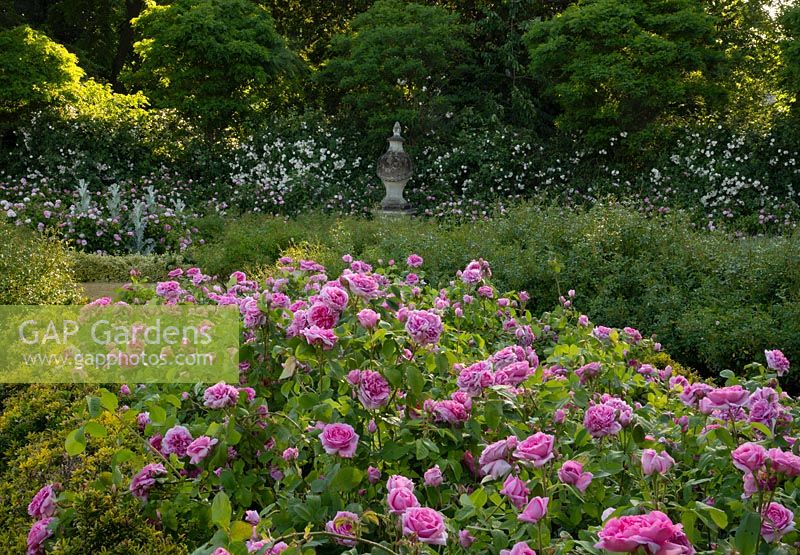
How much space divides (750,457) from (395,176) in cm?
998

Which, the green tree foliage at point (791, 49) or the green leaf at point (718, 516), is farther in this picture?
the green tree foliage at point (791, 49)

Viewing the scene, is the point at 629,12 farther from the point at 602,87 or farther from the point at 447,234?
the point at 447,234

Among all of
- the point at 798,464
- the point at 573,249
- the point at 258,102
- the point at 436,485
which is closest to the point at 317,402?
the point at 436,485

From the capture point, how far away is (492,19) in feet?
45.4

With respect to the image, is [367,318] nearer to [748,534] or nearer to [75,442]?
[75,442]

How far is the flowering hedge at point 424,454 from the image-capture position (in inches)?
60.6

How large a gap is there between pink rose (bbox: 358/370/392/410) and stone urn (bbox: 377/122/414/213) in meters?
9.32

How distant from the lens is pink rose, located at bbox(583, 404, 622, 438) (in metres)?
1.80

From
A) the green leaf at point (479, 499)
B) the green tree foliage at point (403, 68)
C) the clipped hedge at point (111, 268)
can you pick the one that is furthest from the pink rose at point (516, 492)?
the green tree foliage at point (403, 68)

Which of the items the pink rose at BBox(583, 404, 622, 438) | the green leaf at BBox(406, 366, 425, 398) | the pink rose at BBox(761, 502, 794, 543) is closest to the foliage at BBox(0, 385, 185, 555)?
the green leaf at BBox(406, 366, 425, 398)

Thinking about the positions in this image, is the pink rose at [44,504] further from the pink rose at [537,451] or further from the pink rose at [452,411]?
the pink rose at [537,451]

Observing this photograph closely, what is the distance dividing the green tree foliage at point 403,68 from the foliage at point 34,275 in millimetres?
7869

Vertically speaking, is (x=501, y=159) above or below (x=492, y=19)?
below

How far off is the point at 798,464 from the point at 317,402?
1.13m
